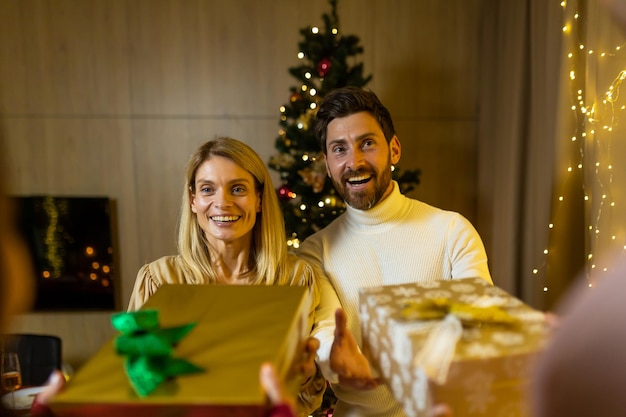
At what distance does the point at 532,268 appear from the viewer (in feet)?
9.02

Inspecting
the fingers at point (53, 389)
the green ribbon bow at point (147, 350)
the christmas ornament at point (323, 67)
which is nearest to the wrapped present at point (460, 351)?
the green ribbon bow at point (147, 350)

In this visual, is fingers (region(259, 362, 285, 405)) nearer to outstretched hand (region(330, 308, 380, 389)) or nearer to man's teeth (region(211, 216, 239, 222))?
outstretched hand (region(330, 308, 380, 389))

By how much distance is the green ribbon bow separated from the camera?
0.79 m

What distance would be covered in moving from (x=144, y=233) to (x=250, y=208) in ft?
7.13

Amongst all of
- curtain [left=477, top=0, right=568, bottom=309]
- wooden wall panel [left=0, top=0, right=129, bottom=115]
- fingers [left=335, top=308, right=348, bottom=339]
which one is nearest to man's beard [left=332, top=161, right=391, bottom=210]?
fingers [left=335, top=308, right=348, bottom=339]

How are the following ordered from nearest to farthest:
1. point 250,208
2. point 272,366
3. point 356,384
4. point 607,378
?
point 607,378 < point 272,366 < point 356,384 < point 250,208

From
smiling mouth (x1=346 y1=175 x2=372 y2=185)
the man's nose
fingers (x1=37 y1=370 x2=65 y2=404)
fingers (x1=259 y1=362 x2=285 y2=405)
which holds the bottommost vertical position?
fingers (x1=37 y1=370 x2=65 y2=404)

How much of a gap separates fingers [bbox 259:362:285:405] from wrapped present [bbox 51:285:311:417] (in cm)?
2

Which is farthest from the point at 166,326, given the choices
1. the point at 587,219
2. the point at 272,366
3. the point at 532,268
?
the point at 532,268

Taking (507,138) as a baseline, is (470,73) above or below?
above

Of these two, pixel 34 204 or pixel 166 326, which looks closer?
pixel 166 326

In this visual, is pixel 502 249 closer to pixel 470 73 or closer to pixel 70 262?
pixel 470 73

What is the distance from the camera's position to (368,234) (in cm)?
167

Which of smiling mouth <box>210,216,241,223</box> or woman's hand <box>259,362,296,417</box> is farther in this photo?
smiling mouth <box>210,216,241,223</box>
